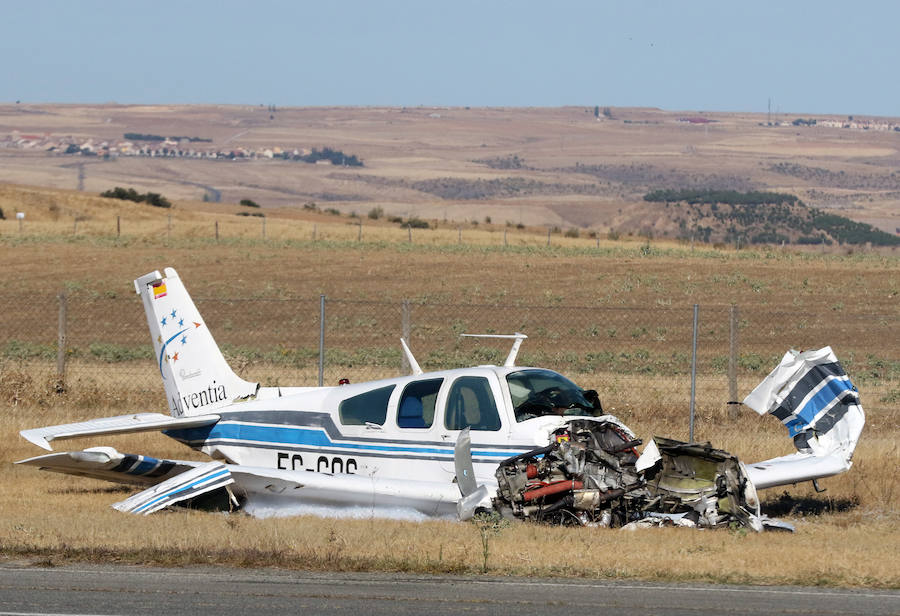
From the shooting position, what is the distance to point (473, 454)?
41.2ft

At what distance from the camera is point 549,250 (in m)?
58.5

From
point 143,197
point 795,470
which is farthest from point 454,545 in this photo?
point 143,197

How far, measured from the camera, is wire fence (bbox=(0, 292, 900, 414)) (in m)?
21.3

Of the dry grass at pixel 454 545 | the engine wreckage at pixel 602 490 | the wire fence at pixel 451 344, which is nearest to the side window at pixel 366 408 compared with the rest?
the dry grass at pixel 454 545

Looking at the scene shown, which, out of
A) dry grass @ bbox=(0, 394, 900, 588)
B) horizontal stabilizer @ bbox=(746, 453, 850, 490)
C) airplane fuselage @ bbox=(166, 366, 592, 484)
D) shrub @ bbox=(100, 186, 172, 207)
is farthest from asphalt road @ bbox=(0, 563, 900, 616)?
shrub @ bbox=(100, 186, 172, 207)

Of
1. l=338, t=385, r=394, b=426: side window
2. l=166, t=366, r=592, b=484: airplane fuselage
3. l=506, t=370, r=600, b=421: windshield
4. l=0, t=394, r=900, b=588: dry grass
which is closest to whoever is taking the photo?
l=0, t=394, r=900, b=588: dry grass

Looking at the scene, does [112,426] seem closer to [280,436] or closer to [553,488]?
[280,436]

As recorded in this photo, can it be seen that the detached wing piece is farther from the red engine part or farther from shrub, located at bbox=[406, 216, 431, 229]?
shrub, located at bbox=[406, 216, 431, 229]

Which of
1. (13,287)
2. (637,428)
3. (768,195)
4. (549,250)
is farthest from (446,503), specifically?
(768,195)

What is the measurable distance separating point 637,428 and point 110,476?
7773 millimetres

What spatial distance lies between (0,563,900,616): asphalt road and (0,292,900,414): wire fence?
7.99m

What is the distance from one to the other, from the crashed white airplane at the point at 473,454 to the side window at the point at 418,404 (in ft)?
0.04

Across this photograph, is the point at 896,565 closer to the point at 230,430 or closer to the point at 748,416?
the point at 230,430

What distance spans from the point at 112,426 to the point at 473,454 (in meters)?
3.85
